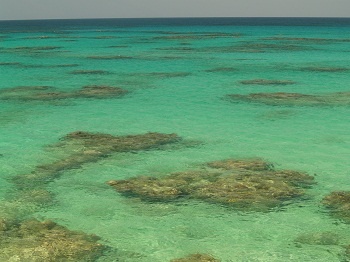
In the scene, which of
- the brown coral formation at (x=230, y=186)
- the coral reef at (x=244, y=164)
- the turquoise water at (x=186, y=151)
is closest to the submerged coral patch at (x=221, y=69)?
the turquoise water at (x=186, y=151)

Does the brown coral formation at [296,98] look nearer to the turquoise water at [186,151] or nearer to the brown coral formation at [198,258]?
the turquoise water at [186,151]

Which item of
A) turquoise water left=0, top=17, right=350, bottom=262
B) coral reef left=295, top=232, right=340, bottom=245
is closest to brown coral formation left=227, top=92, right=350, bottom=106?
turquoise water left=0, top=17, right=350, bottom=262

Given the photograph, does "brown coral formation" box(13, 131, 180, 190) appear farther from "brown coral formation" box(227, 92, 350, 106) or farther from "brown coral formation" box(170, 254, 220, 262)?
"brown coral formation" box(227, 92, 350, 106)

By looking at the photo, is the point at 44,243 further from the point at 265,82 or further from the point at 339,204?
the point at 265,82

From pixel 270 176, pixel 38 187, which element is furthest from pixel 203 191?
pixel 38 187

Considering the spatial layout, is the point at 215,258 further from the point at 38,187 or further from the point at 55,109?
the point at 55,109
